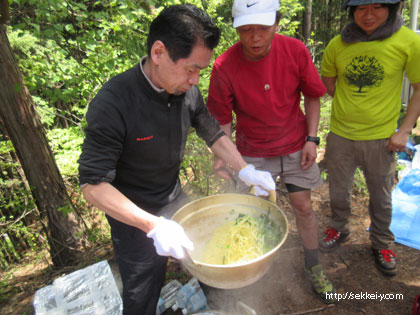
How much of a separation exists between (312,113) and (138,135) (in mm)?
1760

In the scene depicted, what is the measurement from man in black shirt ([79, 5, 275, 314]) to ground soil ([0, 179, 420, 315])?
1.14m

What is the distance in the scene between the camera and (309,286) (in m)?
3.07

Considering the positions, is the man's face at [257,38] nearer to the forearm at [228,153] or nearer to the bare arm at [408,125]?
the forearm at [228,153]

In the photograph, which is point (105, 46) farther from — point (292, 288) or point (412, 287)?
point (412, 287)

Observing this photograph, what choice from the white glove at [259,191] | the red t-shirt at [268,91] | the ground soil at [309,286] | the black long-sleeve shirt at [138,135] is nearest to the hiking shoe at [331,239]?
the ground soil at [309,286]

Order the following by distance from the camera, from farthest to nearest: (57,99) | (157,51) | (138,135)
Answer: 1. (57,99)
2. (138,135)
3. (157,51)

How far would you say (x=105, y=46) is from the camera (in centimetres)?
341

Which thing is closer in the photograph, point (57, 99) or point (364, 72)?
point (364, 72)

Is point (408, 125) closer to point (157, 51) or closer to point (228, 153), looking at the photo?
point (228, 153)

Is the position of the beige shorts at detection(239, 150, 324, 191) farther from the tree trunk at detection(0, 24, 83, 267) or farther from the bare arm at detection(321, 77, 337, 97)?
the tree trunk at detection(0, 24, 83, 267)

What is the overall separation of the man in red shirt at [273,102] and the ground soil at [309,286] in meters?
0.23

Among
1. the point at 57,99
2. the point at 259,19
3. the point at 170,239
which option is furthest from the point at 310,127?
the point at 57,99

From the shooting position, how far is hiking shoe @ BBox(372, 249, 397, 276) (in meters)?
3.11

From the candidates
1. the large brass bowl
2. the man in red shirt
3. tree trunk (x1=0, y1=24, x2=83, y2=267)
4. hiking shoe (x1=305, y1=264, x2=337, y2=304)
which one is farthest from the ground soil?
the large brass bowl
